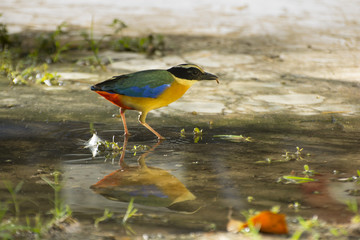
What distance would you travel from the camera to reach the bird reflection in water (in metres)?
3.08

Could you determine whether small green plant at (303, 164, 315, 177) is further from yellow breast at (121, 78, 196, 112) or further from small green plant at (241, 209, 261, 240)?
yellow breast at (121, 78, 196, 112)

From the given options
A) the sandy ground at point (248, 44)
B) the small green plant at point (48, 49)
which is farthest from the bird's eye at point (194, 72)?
the small green plant at point (48, 49)

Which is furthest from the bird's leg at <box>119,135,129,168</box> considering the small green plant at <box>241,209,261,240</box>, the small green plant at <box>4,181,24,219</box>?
the small green plant at <box>241,209,261,240</box>

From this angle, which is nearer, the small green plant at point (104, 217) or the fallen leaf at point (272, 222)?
the fallen leaf at point (272, 222)

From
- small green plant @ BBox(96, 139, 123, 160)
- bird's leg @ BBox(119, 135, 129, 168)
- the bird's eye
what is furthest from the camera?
the bird's eye

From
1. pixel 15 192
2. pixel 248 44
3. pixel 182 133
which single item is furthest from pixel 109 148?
pixel 248 44

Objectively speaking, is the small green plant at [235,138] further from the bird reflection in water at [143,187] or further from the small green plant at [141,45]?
the small green plant at [141,45]

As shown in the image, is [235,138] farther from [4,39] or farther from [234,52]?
[4,39]

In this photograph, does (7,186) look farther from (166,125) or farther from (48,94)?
(48,94)

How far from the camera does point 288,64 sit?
711cm

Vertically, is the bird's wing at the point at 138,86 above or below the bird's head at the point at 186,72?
below

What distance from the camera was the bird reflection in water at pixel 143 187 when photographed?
121 inches

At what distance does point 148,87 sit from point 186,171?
0.84m

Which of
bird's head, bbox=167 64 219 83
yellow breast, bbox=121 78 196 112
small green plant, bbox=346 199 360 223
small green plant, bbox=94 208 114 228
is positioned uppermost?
bird's head, bbox=167 64 219 83
